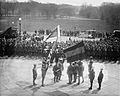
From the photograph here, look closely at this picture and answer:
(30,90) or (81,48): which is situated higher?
(81,48)

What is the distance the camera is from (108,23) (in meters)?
39.3

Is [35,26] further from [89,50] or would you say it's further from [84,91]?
[84,91]

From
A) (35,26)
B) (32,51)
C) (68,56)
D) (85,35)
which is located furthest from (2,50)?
(35,26)

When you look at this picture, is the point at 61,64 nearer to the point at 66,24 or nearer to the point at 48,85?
the point at 48,85

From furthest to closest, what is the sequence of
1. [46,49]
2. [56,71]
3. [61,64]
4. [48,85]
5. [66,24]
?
[66,24] → [46,49] → [61,64] → [56,71] → [48,85]

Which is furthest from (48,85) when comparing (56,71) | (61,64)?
(61,64)

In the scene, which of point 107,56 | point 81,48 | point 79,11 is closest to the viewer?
point 81,48

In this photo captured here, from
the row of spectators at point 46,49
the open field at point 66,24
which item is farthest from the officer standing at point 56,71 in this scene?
the open field at point 66,24

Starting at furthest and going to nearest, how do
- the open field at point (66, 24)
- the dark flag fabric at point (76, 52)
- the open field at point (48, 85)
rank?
the open field at point (66, 24), the dark flag fabric at point (76, 52), the open field at point (48, 85)

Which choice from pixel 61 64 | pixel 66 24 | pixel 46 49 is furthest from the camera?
pixel 66 24

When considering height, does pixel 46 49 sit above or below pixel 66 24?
below

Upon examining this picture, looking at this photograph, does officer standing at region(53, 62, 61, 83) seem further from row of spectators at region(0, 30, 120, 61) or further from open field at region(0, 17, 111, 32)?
open field at region(0, 17, 111, 32)

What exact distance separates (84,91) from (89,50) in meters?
7.99

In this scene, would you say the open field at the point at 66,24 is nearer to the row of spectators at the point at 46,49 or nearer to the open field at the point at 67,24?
the open field at the point at 67,24
